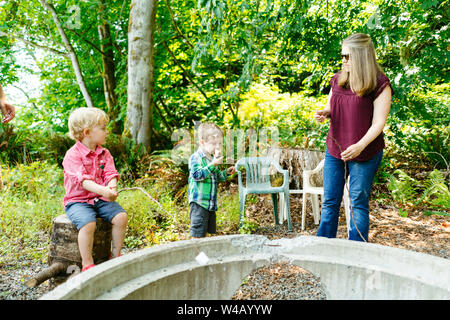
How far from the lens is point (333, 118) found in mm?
2328

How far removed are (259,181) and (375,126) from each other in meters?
2.23

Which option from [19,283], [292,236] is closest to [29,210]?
[19,283]

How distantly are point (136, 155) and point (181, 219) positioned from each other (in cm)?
221

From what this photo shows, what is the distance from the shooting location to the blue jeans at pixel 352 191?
2164 millimetres

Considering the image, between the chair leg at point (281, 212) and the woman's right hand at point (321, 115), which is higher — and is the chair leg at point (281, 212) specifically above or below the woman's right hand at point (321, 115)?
below

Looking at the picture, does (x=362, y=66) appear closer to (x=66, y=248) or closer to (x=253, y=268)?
(x=253, y=268)

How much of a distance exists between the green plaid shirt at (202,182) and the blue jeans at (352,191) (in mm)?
821

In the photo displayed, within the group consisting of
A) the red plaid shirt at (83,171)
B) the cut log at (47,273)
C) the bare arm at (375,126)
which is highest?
the bare arm at (375,126)

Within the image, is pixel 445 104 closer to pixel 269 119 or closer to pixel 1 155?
pixel 269 119

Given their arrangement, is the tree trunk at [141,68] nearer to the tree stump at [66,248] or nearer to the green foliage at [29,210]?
the green foliage at [29,210]

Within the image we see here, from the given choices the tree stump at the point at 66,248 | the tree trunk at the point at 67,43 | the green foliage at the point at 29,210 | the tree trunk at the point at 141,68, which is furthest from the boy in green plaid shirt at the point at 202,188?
the tree trunk at the point at 67,43

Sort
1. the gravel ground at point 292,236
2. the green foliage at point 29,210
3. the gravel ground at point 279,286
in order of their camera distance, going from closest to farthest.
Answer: the gravel ground at point 279,286
the gravel ground at point 292,236
the green foliage at point 29,210

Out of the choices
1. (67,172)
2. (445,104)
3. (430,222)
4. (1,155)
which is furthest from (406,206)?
(1,155)

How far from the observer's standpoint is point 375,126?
2.08 meters
